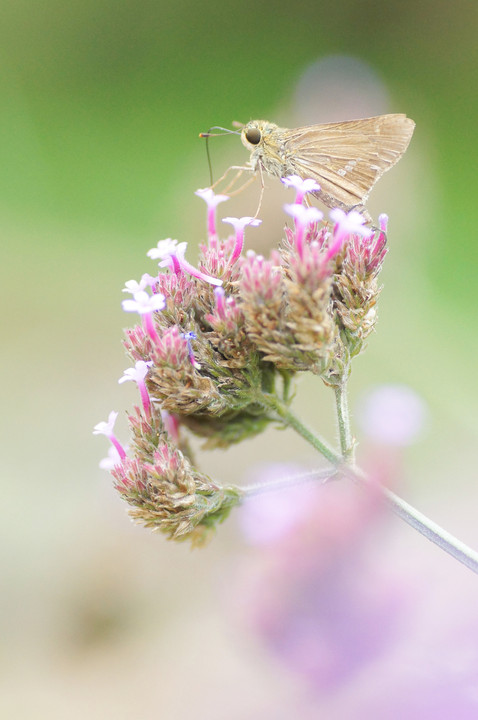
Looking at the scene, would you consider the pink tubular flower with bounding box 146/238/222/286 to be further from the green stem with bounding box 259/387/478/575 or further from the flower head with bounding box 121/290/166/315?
the green stem with bounding box 259/387/478/575

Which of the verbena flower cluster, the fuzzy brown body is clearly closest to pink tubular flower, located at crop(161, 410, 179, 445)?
the verbena flower cluster

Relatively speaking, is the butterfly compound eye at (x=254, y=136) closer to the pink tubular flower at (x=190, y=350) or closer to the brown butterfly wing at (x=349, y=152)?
the brown butterfly wing at (x=349, y=152)

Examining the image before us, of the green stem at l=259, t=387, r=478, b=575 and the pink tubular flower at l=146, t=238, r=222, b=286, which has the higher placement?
the pink tubular flower at l=146, t=238, r=222, b=286

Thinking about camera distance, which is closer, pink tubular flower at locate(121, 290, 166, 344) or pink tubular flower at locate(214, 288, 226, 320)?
pink tubular flower at locate(121, 290, 166, 344)

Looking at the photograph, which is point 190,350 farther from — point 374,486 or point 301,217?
point 374,486

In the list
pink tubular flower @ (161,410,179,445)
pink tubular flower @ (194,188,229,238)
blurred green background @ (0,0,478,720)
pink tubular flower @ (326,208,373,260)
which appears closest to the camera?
pink tubular flower @ (326,208,373,260)

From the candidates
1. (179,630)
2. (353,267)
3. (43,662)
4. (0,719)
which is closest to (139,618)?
(179,630)

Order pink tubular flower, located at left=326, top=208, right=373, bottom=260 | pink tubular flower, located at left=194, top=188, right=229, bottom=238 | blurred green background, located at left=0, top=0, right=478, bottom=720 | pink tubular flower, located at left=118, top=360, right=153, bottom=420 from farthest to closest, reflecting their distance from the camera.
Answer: blurred green background, located at left=0, top=0, right=478, bottom=720 < pink tubular flower, located at left=194, top=188, right=229, bottom=238 < pink tubular flower, located at left=118, top=360, right=153, bottom=420 < pink tubular flower, located at left=326, top=208, right=373, bottom=260

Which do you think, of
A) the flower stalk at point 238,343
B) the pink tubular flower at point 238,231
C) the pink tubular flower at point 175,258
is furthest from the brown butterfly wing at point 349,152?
the pink tubular flower at point 175,258
